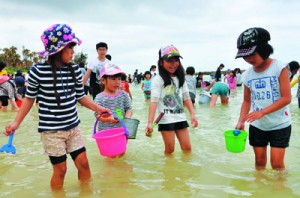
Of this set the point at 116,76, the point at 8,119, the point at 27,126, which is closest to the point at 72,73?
the point at 116,76

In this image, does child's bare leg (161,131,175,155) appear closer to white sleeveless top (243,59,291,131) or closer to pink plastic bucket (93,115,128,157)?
pink plastic bucket (93,115,128,157)

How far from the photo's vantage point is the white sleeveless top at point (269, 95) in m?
3.02

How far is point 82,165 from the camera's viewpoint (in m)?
3.01

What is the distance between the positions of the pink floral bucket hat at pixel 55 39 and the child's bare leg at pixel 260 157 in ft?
7.23

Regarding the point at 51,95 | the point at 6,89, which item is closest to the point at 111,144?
the point at 51,95

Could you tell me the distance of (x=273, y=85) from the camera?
302 cm

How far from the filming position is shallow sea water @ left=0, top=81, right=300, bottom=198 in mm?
3039

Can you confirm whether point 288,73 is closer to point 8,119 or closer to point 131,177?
point 131,177

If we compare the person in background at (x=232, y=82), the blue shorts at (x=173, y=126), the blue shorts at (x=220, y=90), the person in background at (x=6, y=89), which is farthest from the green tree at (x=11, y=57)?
the blue shorts at (x=173, y=126)

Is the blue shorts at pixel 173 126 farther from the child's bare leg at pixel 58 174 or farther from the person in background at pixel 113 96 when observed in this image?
the child's bare leg at pixel 58 174

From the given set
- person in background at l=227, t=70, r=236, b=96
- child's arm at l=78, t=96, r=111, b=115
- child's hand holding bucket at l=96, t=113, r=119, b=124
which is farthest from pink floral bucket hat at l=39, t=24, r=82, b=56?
person in background at l=227, t=70, r=236, b=96

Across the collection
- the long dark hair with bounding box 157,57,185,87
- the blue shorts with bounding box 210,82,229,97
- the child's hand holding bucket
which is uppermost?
the long dark hair with bounding box 157,57,185,87

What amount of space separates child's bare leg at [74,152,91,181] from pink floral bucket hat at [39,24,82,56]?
1007mm

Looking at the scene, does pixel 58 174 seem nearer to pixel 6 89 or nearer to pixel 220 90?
pixel 6 89
